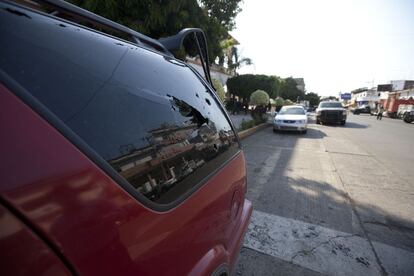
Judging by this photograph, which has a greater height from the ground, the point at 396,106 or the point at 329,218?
the point at 396,106

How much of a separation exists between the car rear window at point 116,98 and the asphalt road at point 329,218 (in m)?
1.80

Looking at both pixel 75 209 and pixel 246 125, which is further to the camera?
pixel 246 125

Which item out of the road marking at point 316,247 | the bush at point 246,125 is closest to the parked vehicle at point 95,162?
the road marking at point 316,247

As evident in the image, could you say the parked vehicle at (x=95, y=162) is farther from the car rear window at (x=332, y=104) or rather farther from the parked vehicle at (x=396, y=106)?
the parked vehicle at (x=396, y=106)

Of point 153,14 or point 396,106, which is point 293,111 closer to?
point 153,14

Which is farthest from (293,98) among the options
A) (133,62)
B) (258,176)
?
(133,62)

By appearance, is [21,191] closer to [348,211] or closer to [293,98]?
[348,211]

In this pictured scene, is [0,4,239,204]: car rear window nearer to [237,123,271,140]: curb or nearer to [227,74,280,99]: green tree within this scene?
[237,123,271,140]: curb

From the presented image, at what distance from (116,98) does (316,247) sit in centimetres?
280

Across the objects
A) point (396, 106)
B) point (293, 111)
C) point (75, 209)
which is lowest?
point (396, 106)

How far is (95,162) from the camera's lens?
0.70 m

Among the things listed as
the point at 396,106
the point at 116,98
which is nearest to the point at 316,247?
the point at 116,98

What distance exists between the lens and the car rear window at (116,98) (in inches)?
28.1

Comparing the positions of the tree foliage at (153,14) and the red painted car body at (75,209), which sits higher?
the tree foliage at (153,14)
